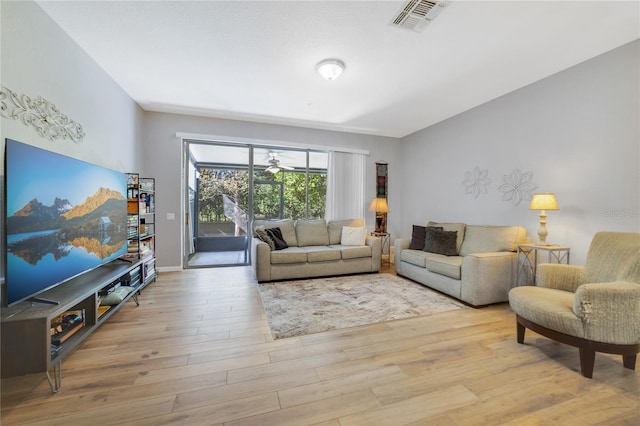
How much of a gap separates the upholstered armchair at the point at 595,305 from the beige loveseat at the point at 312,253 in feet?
7.46

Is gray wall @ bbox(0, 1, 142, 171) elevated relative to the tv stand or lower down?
elevated

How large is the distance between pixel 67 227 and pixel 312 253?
2749 mm

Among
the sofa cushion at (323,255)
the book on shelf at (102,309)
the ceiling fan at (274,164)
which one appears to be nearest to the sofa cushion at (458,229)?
the sofa cushion at (323,255)

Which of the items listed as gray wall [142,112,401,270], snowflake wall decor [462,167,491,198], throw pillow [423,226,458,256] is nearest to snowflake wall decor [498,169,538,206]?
snowflake wall decor [462,167,491,198]

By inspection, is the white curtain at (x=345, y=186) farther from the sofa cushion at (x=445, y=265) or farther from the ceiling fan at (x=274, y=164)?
the sofa cushion at (x=445, y=265)

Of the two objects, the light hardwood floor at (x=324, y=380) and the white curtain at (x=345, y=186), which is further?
the white curtain at (x=345, y=186)

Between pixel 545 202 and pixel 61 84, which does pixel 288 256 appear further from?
pixel 545 202

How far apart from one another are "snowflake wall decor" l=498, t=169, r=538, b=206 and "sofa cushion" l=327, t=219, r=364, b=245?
2327 mm

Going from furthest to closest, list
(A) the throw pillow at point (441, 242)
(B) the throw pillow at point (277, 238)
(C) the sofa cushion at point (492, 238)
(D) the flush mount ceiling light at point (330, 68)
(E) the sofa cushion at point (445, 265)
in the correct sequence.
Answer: (B) the throw pillow at point (277, 238)
(A) the throw pillow at point (441, 242)
(C) the sofa cushion at point (492, 238)
(E) the sofa cushion at point (445, 265)
(D) the flush mount ceiling light at point (330, 68)

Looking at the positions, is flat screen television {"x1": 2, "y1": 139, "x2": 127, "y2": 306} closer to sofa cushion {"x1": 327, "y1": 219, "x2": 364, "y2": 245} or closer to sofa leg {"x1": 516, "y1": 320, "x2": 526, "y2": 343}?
sofa cushion {"x1": 327, "y1": 219, "x2": 364, "y2": 245}

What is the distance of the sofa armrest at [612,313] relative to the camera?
5.30 ft

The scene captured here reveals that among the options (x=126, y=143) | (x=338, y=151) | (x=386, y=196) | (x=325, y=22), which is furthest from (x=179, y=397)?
(x=386, y=196)

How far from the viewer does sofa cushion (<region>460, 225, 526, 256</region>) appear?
3150 mm

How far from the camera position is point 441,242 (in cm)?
370
